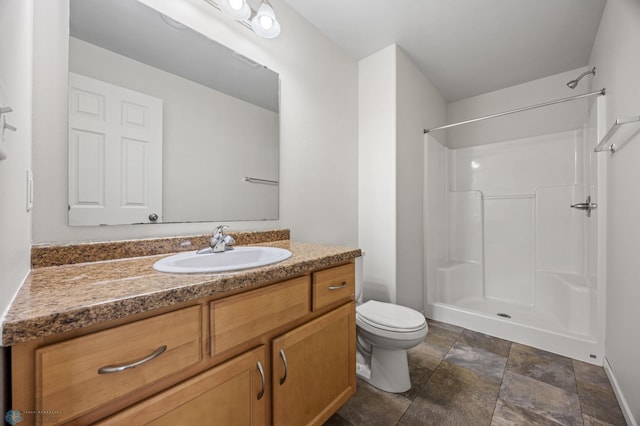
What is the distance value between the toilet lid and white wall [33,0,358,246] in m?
0.59

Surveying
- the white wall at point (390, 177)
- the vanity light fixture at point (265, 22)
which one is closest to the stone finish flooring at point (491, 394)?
the white wall at point (390, 177)

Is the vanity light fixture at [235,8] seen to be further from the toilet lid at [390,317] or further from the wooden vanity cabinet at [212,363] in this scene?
the toilet lid at [390,317]

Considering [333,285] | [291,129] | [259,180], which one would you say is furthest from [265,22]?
[333,285]

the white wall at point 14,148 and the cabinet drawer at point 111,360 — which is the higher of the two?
the white wall at point 14,148

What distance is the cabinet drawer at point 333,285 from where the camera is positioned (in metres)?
1.06

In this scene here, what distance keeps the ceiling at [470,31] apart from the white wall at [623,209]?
0.33 meters

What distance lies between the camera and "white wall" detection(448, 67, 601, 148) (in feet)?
8.40

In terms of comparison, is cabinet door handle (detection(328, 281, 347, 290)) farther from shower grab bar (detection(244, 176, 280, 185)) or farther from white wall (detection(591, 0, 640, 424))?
white wall (detection(591, 0, 640, 424))

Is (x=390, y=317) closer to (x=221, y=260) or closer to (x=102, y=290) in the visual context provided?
(x=221, y=260)

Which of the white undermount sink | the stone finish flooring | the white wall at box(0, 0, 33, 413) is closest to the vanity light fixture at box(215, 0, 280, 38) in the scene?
the white wall at box(0, 0, 33, 413)

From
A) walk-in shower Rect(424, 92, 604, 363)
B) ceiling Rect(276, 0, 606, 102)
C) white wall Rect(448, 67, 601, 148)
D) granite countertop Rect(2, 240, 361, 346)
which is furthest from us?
white wall Rect(448, 67, 601, 148)

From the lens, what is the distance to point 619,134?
4.73ft

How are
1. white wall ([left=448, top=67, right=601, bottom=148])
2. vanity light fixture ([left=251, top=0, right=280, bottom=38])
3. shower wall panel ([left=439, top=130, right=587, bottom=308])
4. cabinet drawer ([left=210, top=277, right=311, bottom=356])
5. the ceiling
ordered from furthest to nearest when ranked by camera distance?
white wall ([left=448, top=67, right=601, bottom=148])
shower wall panel ([left=439, top=130, right=587, bottom=308])
the ceiling
vanity light fixture ([left=251, top=0, right=280, bottom=38])
cabinet drawer ([left=210, top=277, right=311, bottom=356])

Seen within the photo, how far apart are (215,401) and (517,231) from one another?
311 cm
